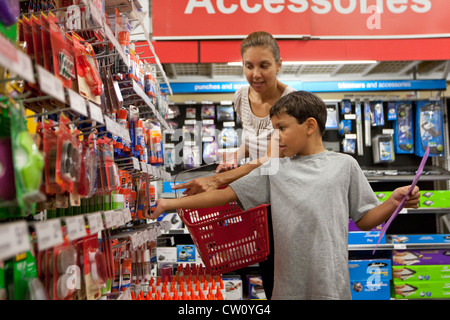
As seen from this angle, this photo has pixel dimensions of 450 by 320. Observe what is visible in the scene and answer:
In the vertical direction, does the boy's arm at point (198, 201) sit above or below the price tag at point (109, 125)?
below

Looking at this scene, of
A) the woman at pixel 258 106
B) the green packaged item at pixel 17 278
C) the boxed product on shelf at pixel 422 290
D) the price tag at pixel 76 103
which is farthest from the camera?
the boxed product on shelf at pixel 422 290

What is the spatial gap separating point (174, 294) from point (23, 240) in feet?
4.05

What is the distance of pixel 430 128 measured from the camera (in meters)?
4.96

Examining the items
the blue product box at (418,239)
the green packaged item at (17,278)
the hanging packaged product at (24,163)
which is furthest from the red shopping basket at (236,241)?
the blue product box at (418,239)

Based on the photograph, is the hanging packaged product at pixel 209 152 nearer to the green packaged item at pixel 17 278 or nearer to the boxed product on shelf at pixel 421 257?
the boxed product on shelf at pixel 421 257

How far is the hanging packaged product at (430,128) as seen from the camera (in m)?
4.94

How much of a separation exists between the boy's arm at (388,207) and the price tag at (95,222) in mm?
1133

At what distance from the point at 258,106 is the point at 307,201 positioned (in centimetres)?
92

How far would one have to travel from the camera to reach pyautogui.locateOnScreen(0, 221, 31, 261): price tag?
746mm

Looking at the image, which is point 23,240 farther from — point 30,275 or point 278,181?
point 278,181

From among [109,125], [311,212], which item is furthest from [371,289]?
[109,125]

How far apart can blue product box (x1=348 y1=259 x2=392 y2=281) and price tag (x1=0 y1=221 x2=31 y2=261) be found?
13.5 ft

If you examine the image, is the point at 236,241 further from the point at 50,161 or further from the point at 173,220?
the point at 173,220

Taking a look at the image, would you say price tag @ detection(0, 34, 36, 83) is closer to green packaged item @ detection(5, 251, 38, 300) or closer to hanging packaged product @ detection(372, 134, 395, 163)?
green packaged item @ detection(5, 251, 38, 300)
